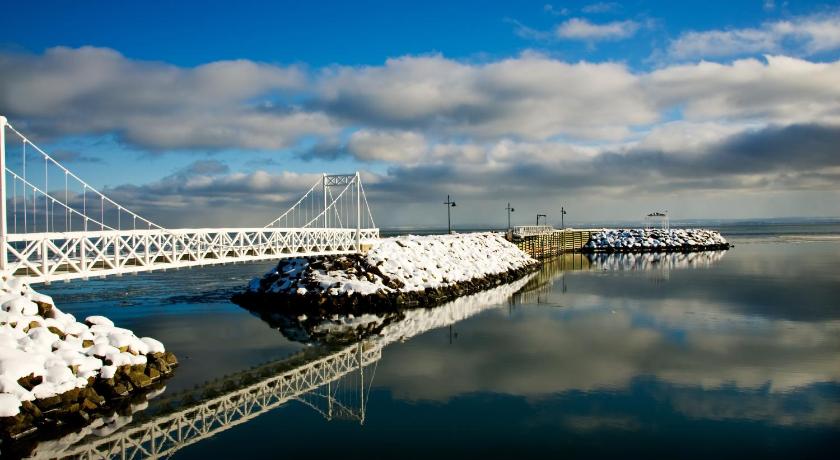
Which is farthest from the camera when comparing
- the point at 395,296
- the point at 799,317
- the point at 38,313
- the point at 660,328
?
the point at 395,296

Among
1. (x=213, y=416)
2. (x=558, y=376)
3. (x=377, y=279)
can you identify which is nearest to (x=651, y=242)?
(x=377, y=279)

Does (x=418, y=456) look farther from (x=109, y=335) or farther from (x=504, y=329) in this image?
(x=504, y=329)

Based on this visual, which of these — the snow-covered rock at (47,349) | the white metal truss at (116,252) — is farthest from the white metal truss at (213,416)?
the white metal truss at (116,252)

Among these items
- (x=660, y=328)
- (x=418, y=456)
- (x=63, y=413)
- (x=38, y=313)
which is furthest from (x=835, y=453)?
(x=38, y=313)

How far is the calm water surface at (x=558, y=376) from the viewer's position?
13070 millimetres

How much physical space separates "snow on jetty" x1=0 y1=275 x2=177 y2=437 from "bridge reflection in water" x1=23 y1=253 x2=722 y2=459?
127cm

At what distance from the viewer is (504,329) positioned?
2658 cm

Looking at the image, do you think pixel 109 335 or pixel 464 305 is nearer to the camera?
pixel 109 335

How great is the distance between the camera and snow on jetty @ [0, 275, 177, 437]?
1411cm

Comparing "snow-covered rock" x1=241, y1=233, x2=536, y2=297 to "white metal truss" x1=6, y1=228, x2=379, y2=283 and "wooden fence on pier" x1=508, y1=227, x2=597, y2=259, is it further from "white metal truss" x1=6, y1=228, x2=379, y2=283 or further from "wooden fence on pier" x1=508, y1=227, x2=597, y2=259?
"wooden fence on pier" x1=508, y1=227, x2=597, y2=259

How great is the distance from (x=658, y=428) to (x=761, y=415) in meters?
2.94

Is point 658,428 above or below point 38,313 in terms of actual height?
below

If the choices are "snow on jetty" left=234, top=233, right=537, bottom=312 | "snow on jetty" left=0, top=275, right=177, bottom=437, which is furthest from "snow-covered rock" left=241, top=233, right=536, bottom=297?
"snow on jetty" left=0, top=275, right=177, bottom=437

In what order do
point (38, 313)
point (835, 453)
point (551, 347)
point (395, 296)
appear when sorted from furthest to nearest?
point (395, 296) < point (551, 347) < point (38, 313) < point (835, 453)
